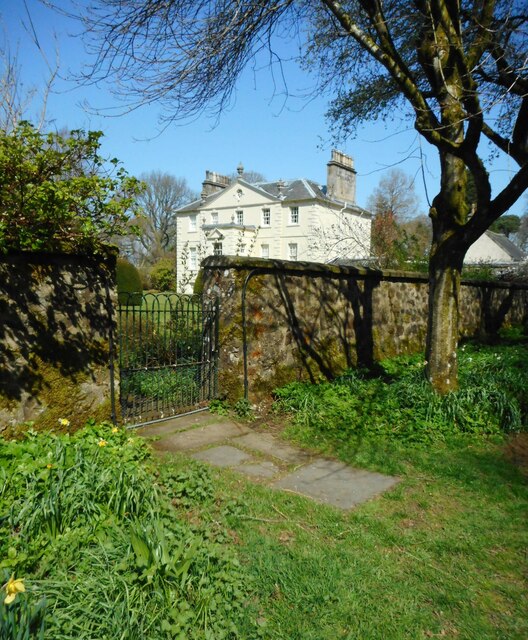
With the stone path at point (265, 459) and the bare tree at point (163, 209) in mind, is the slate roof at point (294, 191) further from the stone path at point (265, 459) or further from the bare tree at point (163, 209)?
the stone path at point (265, 459)

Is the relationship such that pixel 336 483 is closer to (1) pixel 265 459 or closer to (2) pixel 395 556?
(1) pixel 265 459

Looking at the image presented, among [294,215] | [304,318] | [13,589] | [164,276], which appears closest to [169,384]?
[304,318]

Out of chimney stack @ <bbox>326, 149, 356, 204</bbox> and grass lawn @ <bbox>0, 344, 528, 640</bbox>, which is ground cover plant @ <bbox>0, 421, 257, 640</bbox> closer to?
grass lawn @ <bbox>0, 344, 528, 640</bbox>

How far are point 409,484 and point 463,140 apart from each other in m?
3.99

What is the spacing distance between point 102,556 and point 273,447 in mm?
2624

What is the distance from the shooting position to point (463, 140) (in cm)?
550

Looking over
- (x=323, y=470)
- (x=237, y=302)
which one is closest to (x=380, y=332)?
(x=237, y=302)

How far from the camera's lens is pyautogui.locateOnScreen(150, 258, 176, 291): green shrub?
25156 millimetres

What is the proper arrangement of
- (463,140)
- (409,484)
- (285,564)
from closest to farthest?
(285,564) → (409,484) → (463,140)

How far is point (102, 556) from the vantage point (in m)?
2.44

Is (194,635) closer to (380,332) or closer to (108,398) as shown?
(108,398)

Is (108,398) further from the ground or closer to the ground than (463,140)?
closer to the ground

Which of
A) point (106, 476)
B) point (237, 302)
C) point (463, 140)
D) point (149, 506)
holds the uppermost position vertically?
point (463, 140)

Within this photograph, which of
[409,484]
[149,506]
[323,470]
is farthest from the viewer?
[323,470]
